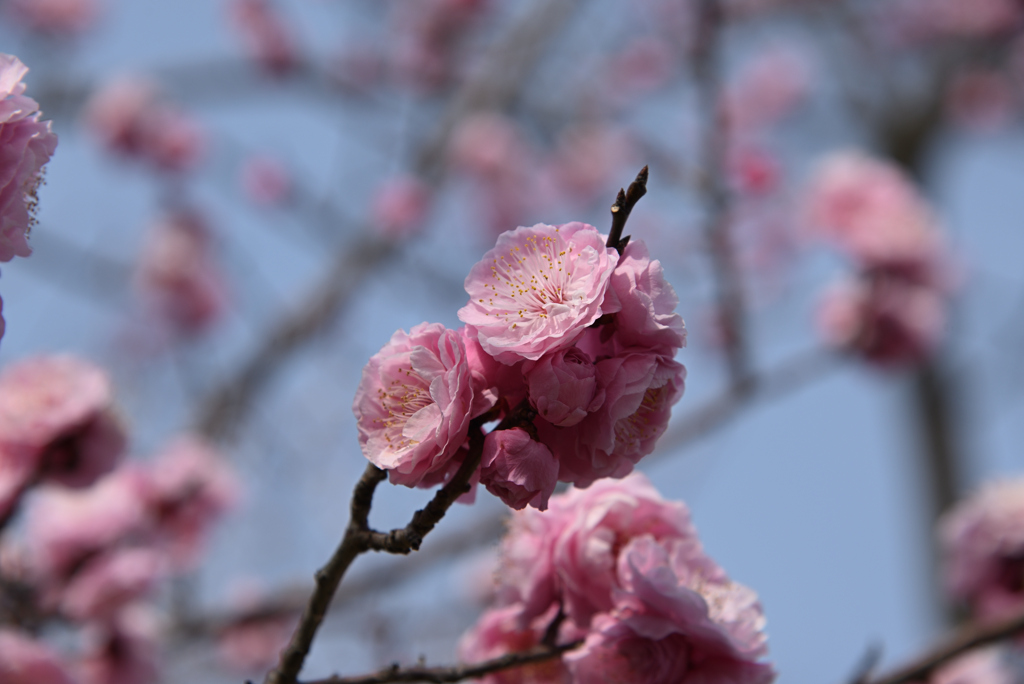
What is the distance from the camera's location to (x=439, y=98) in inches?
223

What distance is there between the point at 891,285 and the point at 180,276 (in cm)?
408

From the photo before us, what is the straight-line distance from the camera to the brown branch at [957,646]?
140 cm

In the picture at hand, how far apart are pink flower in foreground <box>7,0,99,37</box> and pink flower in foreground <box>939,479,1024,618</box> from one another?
18.5 ft

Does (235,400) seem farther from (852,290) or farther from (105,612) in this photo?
(852,290)

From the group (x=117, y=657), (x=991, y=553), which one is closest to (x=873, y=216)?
(x=991, y=553)

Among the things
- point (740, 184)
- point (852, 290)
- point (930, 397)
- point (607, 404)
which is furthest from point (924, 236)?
point (930, 397)

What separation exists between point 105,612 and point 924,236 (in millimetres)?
3292

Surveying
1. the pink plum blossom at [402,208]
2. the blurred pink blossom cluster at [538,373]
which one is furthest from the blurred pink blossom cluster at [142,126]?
the blurred pink blossom cluster at [538,373]

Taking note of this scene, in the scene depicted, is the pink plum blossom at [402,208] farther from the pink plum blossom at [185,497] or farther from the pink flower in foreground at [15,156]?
the pink flower in foreground at [15,156]

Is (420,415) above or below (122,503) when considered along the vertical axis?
below

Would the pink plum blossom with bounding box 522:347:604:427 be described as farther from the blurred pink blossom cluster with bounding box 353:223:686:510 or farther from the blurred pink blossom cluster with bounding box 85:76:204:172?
the blurred pink blossom cluster with bounding box 85:76:204:172

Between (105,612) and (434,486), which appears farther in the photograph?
(105,612)

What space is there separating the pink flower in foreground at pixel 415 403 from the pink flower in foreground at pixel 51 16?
5365mm

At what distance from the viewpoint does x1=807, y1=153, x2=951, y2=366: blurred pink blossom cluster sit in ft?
10.9
